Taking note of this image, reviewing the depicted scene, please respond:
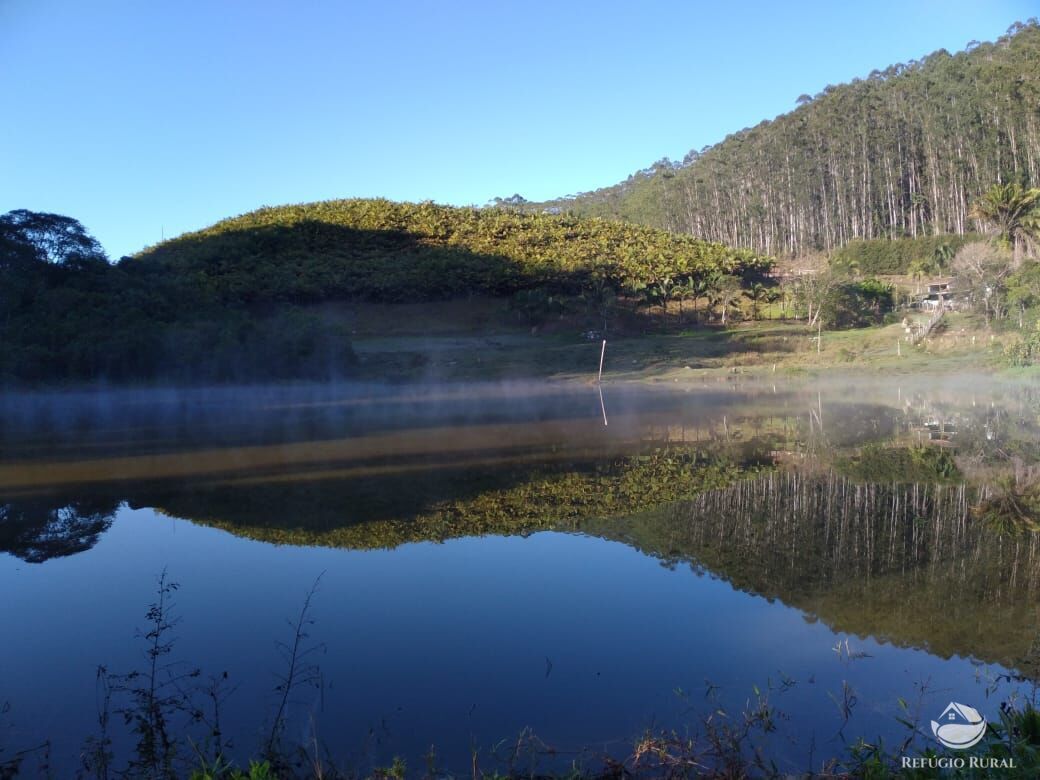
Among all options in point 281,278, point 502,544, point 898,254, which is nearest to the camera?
point 502,544

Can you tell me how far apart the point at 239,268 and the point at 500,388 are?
75.3 ft

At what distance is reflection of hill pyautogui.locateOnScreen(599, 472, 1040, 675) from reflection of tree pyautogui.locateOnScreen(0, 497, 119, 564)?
7.10 meters

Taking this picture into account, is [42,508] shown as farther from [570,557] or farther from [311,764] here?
[311,764]

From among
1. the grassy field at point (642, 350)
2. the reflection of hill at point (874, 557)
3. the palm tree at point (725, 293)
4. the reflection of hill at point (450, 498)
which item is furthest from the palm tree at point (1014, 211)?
the reflection of hill at point (874, 557)

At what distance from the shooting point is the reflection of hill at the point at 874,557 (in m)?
6.39

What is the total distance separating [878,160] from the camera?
82000 millimetres

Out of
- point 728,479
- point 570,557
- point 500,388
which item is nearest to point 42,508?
point 570,557

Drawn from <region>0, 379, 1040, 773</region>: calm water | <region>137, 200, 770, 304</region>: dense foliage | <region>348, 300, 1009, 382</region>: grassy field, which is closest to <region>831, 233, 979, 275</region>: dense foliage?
<region>137, 200, 770, 304</region>: dense foliage

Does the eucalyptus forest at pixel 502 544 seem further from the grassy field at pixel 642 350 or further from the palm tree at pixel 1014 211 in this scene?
the palm tree at pixel 1014 211

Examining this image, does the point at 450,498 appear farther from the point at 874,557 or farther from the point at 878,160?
the point at 878,160

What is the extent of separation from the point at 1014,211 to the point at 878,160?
32.7m

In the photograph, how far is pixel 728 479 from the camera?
13.3m

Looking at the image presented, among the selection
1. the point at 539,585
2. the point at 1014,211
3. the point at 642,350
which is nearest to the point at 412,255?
the point at 642,350

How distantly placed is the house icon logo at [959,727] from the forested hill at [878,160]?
249 ft
